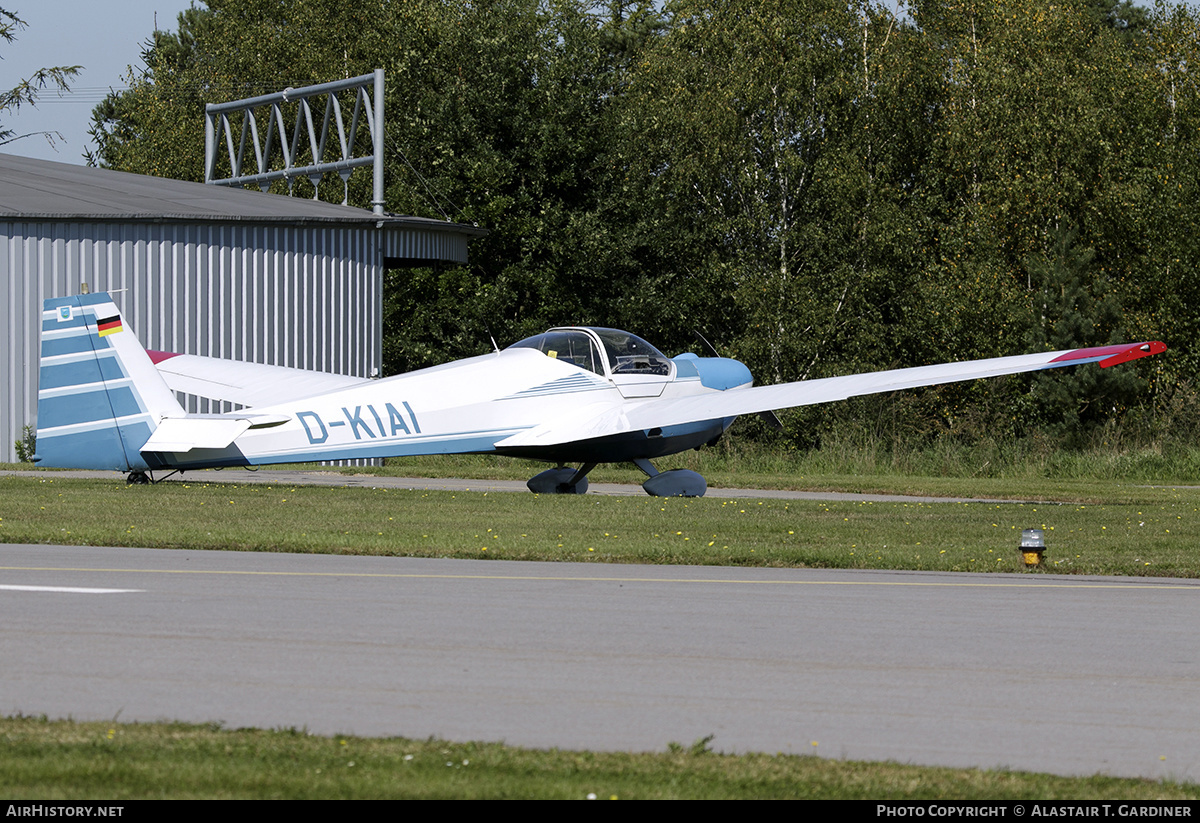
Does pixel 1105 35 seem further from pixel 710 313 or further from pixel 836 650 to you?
pixel 836 650

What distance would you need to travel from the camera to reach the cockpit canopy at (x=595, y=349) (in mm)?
20797

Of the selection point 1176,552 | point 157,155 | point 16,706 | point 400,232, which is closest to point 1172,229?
point 400,232

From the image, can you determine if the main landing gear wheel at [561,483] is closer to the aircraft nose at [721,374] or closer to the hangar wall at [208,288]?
the aircraft nose at [721,374]

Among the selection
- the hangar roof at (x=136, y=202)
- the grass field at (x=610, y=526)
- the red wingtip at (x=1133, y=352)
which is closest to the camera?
the grass field at (x=610, y=526)

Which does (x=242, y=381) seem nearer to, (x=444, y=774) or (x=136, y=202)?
(x=136, y=202)

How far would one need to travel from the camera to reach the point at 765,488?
24141 millimetres

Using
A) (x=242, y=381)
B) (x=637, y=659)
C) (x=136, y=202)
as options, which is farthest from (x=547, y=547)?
(x=136, y=202)

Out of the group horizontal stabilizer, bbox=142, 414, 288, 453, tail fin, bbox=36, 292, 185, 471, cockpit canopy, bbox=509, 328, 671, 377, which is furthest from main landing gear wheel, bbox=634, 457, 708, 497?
tail fin, bbox=36, 292, 185, 471

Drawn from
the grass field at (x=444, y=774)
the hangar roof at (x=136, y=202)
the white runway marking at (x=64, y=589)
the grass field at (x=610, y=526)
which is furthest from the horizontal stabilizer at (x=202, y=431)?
the grass field at (x=444, y=774)

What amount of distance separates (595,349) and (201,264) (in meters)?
13.2

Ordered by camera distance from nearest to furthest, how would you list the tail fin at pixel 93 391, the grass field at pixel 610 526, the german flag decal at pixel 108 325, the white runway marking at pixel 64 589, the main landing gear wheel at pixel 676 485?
the white runway marking at pixel 64 589 → the grass field at pixel 610 526 → the tail fin at pixel 93 391 → the german flag decal at pixel 108 325 → the main landing gear wheel at pixel 676 485

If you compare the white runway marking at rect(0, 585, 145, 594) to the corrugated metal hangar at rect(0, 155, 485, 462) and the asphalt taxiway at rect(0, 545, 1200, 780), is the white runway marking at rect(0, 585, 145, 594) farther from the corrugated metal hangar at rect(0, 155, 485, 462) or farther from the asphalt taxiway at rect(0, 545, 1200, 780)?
the corrugated metal hangar at rect(0, 155, 485, 462)

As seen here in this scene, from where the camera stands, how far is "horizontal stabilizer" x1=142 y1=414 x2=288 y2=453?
61.1 ft

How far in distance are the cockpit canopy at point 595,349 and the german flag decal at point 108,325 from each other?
17.3 ft
